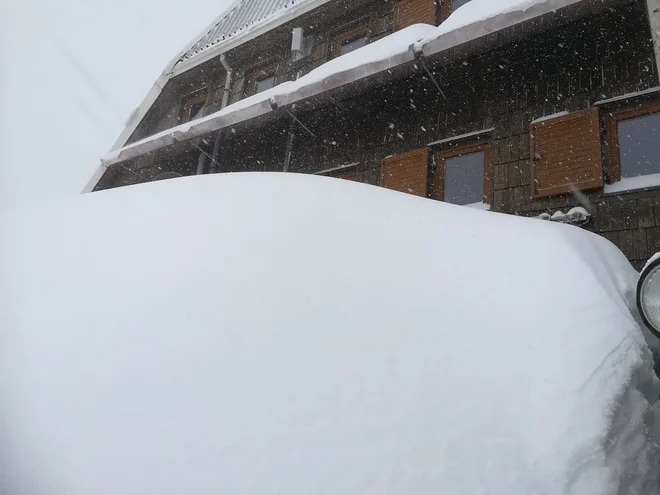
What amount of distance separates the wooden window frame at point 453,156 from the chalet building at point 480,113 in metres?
0.01

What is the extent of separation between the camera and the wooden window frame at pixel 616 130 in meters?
3.81

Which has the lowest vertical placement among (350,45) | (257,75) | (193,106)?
(350,45)

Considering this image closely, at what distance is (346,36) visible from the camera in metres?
6.93

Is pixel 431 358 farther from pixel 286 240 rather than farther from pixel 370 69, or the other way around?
pixel 370 69

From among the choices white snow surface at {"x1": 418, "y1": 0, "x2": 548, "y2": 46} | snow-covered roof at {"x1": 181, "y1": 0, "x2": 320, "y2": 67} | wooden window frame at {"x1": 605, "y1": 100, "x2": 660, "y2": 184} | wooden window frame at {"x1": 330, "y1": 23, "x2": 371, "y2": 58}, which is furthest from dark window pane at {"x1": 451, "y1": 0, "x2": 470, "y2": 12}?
wooden window frame at {"x1": 605, "y1": 100, "x2": 660, "y2": 184}

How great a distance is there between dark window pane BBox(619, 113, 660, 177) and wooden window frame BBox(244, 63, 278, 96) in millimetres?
5669

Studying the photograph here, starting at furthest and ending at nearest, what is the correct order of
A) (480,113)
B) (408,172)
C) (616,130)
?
(408,172) < (480,113) < (616,130)

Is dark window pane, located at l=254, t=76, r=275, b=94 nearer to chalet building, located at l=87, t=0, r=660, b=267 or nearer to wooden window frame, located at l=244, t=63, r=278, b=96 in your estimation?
wooden window frame, located at l=244, t=63, r=278, b=96

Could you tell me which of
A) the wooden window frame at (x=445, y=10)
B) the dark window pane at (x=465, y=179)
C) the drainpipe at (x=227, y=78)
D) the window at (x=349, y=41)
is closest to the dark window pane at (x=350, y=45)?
the window at (x=349, y=41)

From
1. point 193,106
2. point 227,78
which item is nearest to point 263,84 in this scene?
point 227,78

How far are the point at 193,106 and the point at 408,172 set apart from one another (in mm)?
5882

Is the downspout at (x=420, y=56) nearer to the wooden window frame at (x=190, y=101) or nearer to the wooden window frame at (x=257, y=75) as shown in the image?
the wooden window frame at (x=257, y=75)

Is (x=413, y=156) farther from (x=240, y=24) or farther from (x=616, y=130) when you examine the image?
(x=240, y=24)

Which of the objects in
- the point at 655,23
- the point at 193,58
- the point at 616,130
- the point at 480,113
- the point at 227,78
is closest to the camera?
the point at 655,23
